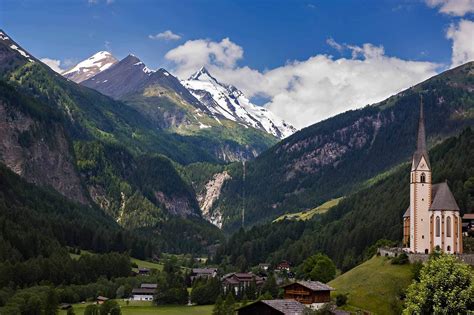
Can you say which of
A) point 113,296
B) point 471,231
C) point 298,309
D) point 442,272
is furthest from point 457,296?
point 113,296

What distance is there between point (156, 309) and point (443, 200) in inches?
2580

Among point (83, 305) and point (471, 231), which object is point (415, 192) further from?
point (83, 305)

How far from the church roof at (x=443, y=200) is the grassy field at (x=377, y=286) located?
47.3ft

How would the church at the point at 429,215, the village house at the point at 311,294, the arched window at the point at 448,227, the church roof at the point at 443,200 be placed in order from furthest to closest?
the church roof at the point at 443,200
the church at the point at 429,215
the arched window at the point at 448,227
the village house at the point at 311,294

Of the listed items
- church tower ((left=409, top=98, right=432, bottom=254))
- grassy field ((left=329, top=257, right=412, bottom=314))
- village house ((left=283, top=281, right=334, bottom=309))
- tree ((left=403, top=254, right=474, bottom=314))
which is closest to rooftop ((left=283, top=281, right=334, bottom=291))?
village house ((left=283, top=281, right=334, bottom=309))

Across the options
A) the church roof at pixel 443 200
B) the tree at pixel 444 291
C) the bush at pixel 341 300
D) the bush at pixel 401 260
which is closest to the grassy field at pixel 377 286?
the bush at pixel 341 300

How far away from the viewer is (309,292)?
131375 millimetres

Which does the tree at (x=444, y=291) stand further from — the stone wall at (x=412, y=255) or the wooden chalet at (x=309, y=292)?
the stone wall at (x=412, y=255)

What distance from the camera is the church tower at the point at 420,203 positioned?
14700 centimetres

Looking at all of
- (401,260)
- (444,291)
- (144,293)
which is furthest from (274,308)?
(144,293)

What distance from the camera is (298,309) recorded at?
120562 mm

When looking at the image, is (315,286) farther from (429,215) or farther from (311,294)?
(429,215)

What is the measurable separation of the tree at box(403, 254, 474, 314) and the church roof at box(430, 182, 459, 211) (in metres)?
56.0

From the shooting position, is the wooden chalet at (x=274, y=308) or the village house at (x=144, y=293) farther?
the village house at (x=144, y=293)
